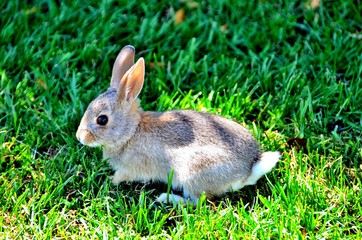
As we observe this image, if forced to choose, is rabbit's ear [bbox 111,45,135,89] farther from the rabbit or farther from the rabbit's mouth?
the rabbit's mouth

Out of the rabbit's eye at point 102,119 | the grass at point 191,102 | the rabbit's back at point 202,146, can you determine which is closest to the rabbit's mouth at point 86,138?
the rabbit's eye at point 102,119

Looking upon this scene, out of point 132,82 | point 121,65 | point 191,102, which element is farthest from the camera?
point 191,102

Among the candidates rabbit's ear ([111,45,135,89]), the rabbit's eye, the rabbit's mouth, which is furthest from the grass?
rabbit's ear ([111,45,135,89])

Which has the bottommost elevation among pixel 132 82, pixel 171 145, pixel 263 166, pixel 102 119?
pixel 263 166

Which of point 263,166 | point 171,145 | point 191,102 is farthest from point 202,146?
point 191,102

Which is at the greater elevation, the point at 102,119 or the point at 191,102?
the point at 102,119

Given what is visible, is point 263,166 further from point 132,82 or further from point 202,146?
point 132,82

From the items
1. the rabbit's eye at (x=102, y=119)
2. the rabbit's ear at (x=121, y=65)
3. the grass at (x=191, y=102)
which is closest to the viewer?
the grass at (x=191, y=102)

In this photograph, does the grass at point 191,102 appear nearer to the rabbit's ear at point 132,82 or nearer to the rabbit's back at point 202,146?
the rabbit's back at point 202,146

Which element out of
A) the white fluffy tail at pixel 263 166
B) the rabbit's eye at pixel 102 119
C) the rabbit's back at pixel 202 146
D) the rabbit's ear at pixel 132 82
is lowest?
the white fluffy tail at pixel 263 166
